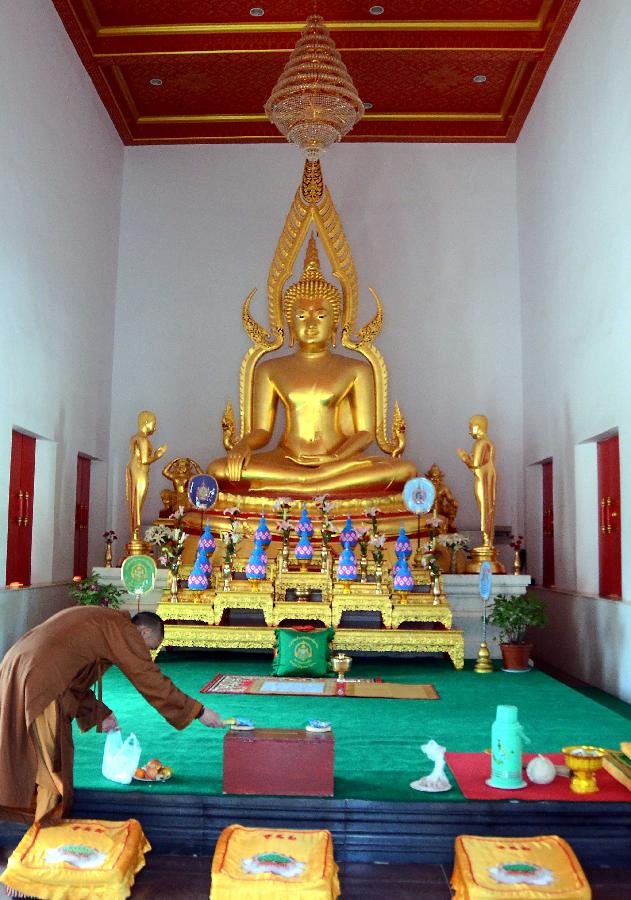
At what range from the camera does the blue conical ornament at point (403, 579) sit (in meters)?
5.71

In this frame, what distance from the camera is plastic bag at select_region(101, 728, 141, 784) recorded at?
9.84ft

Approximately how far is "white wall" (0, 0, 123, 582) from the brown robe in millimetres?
2895

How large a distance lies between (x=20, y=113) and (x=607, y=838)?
538 cm

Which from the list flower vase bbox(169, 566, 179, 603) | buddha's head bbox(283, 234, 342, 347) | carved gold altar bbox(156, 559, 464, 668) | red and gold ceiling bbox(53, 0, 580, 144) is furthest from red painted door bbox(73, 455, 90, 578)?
red and gold ceiling bbox(53, 0, 580, 144)

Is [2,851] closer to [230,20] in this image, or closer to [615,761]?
[615,761]

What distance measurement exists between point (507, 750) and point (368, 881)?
2.14 ft

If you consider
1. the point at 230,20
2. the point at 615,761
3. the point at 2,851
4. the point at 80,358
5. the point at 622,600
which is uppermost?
the point at 230,20

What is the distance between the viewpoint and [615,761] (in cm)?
313

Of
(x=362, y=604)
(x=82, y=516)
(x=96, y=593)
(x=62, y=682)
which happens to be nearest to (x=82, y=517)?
(x=82, y=516)

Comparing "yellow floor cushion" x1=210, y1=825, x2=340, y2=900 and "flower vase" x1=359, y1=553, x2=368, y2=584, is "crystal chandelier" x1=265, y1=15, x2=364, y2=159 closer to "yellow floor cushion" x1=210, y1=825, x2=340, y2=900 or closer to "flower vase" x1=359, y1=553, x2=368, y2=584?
"flower vase" x1=359, y1=553, x2=368, y2=584

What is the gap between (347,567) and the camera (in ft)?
19.1

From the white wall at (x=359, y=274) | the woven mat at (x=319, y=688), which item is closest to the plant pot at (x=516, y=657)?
the woven mat at (x=319, y=688)

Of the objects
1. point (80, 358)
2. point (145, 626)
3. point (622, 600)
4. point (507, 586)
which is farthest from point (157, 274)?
point (145, 626)

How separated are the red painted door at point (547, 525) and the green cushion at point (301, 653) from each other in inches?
116
